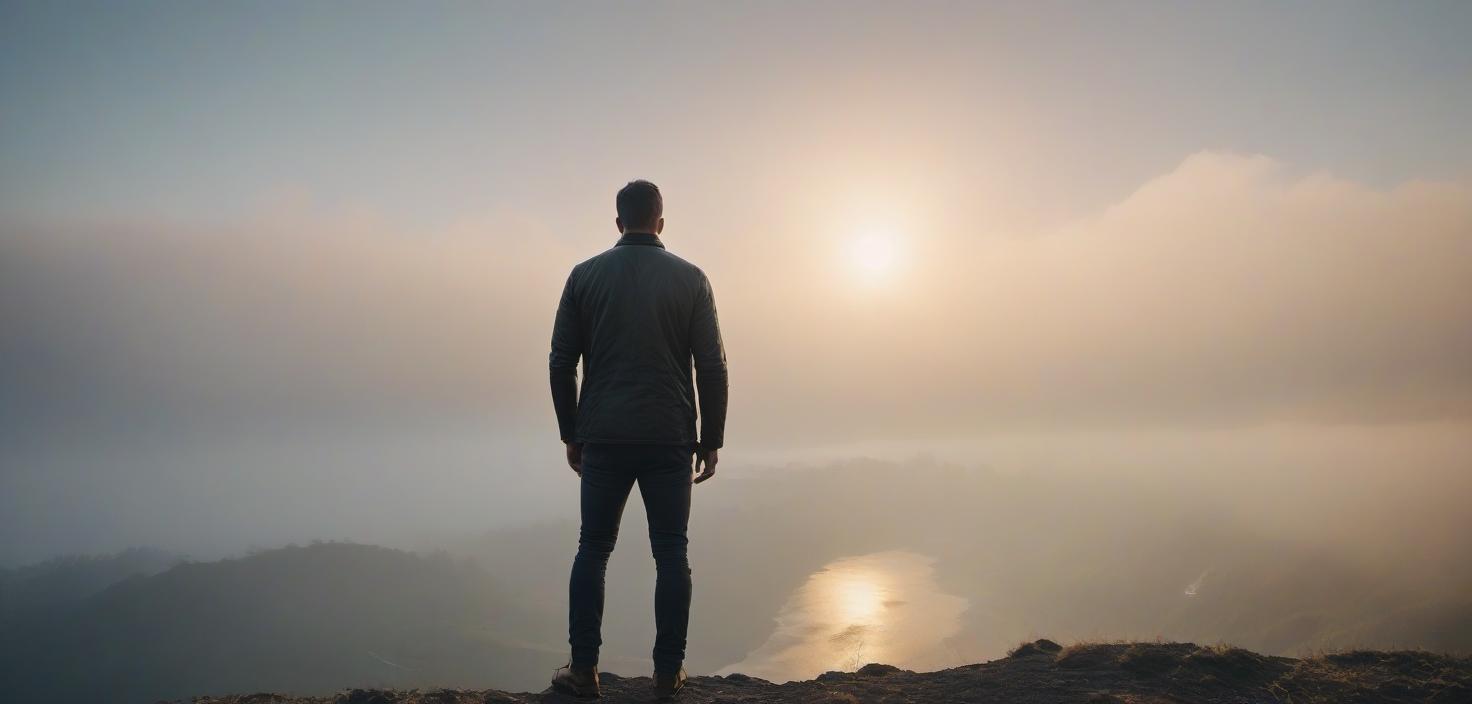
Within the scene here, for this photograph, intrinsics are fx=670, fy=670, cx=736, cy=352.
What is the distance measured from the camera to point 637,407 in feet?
16.0

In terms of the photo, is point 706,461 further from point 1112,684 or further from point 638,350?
point 1112,684

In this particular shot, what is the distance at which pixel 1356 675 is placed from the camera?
22.0 feet

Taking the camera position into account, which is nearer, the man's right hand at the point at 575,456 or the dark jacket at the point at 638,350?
the dark jacket at the point at 638,350

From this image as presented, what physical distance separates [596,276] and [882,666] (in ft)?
19.2

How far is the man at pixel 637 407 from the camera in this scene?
487cm

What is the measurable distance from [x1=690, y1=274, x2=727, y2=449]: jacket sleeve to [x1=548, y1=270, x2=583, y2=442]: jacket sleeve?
0.91 meters

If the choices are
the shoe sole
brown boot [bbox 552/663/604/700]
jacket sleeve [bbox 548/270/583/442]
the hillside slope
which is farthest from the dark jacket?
the hillside slope

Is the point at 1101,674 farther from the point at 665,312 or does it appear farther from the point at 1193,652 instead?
the point at 665,312

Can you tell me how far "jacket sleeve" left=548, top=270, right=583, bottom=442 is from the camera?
514 cm

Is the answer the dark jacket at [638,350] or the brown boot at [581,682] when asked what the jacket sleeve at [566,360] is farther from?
the brown boot at [581,682]

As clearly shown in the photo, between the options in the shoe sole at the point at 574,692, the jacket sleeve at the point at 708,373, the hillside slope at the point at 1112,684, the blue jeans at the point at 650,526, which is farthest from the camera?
the hillside slope at the point at 1112,684

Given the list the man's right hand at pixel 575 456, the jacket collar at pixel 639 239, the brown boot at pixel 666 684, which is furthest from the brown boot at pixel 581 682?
the jacket collar at pixel 639 239

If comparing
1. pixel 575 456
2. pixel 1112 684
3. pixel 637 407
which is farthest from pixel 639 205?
pixel 1112 684

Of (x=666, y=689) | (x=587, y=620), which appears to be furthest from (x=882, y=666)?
(x=587, y=620)
